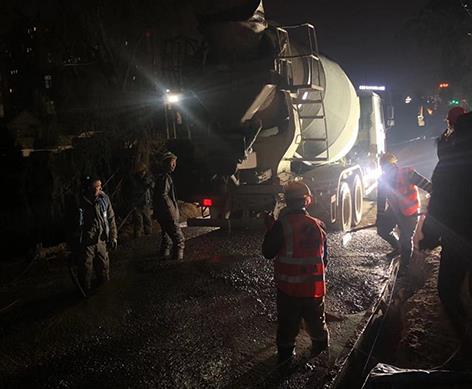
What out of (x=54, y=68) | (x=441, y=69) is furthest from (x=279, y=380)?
(x=441, y=69)

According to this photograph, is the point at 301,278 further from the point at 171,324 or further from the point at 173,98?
the point at 173,98

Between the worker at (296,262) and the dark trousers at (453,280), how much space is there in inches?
48.9

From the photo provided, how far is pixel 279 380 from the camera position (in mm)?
3572

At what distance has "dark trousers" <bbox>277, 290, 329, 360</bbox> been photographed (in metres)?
3.65

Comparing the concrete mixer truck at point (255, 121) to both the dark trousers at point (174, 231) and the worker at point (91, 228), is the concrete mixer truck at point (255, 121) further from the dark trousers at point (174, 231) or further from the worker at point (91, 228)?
the worker at point (91, 228)

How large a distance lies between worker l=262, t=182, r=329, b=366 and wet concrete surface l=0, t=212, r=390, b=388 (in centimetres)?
43

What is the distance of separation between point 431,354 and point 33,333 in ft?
13.3

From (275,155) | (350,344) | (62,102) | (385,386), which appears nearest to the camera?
(385,386)

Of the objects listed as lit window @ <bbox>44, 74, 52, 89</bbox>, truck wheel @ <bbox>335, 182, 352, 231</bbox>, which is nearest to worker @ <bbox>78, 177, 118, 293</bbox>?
truck wheel @ <bbox>335, 182, 352, 231</bbox>

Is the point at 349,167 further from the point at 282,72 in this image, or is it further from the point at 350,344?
the point at 350,344

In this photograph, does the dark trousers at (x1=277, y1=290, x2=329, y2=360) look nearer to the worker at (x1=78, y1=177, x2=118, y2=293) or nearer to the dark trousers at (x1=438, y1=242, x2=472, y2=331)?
the dark trousers at (x1=438, y1=242, x2=472, y2=331)

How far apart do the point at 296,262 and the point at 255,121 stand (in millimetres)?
4354

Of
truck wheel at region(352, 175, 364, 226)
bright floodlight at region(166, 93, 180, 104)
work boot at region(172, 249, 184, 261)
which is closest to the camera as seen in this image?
work boot at region(172, 249, 184, 261)

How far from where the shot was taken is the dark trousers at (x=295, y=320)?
3648mm
